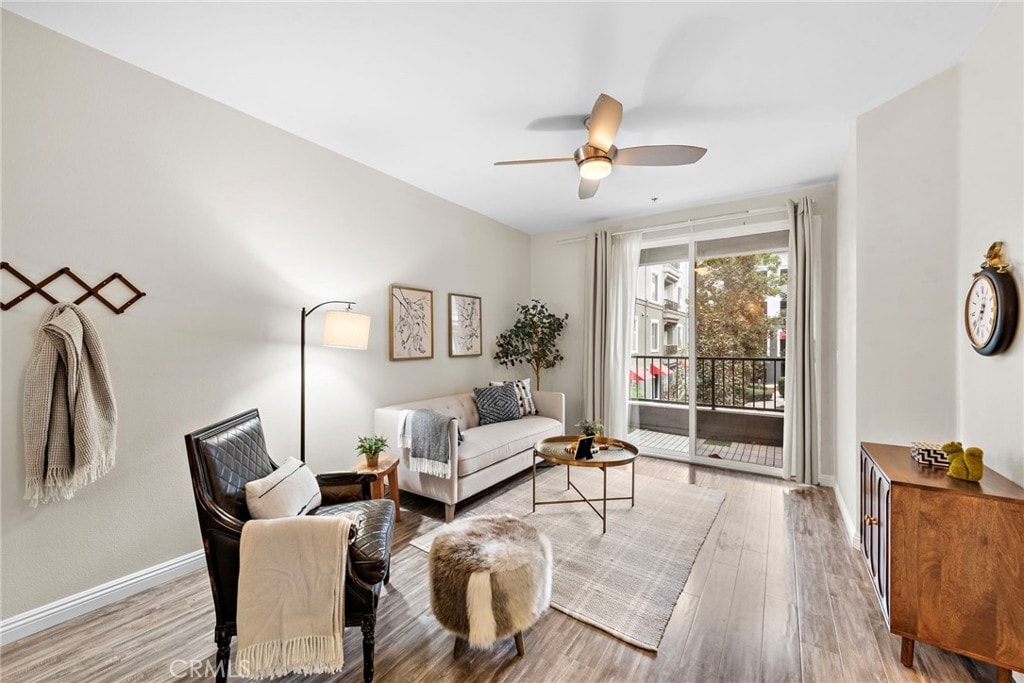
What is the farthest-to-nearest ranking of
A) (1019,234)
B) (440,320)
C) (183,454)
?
(440,320), (183,454), (1019,234)

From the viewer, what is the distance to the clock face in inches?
70.0

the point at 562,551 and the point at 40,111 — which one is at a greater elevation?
the point at 40,111

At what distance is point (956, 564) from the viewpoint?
5.08ft

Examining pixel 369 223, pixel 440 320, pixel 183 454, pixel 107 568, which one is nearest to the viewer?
pixel 107 568

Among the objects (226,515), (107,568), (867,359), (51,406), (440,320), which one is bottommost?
(107,568)

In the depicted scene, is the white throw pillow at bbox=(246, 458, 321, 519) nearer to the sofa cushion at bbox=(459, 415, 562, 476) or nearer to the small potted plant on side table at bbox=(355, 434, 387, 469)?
the small potted plant on side table at bbox=(355, 434, 387, 469)

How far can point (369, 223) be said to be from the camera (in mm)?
3383

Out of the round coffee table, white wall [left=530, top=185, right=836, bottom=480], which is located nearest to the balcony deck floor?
white wall [left=530, top=185, right=836, bottom=480]

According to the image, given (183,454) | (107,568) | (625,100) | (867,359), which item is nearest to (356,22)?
(625,100)

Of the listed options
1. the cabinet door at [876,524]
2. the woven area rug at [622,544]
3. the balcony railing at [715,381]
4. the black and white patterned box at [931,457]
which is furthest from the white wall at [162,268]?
the black and white patterned box at [931,457]

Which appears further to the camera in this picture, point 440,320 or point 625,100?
point 440,320

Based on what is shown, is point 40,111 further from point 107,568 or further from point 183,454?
point 107,568

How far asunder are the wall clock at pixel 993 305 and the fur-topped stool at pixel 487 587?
6.97 ft

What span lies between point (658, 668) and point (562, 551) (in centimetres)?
92
